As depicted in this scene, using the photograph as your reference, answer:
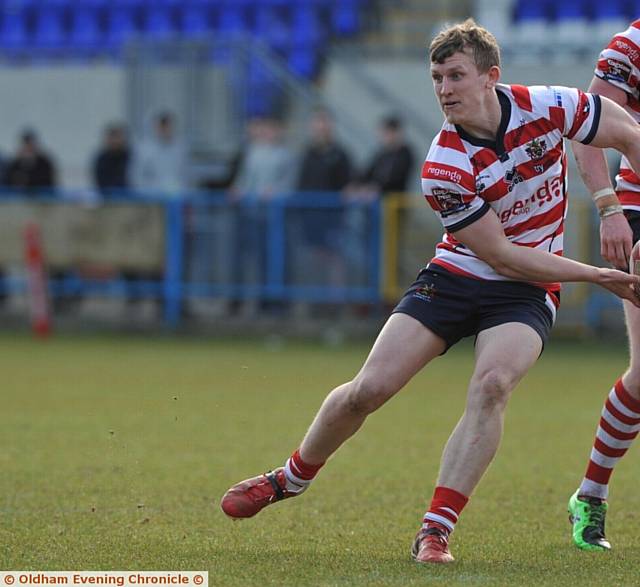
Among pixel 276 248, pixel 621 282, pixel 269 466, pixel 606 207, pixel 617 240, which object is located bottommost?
pixel 276 248

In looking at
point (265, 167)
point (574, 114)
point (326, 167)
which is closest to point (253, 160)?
point (265, 167)

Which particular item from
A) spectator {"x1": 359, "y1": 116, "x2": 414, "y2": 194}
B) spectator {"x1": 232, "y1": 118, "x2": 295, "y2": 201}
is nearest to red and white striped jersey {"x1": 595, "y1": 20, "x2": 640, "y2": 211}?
spectator {"x1": 359, "y1": 116, "x2": 414, "y2": 194}

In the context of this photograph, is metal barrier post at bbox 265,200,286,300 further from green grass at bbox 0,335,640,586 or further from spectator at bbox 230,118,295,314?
green grass at bbox 0,335,640,586

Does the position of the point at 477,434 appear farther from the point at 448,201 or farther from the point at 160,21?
the point at 160,21

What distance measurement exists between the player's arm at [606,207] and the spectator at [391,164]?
31.7ft

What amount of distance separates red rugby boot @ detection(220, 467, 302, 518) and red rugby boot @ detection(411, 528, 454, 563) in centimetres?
68

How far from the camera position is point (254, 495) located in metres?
5.52

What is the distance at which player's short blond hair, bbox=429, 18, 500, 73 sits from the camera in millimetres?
5059

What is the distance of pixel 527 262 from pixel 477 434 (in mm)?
652

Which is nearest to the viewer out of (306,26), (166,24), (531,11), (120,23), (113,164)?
(113,164)

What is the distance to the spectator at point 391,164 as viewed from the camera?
49.7 feet

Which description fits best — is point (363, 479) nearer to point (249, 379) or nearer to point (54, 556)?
point (54, 556)

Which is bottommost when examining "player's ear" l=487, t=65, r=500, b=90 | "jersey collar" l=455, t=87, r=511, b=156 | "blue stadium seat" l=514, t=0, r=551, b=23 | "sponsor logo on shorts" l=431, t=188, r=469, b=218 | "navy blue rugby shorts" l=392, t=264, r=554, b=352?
"navy blue rugby shorts" l=392, t=264, r=554, b=352

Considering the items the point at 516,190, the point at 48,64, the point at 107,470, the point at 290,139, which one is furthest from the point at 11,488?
the point at 48,64
